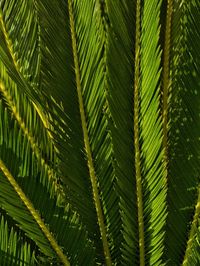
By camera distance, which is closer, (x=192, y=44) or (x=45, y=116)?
(x=192, y=44)

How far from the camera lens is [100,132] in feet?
6.37

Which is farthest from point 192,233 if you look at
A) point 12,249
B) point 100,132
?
point 12,249

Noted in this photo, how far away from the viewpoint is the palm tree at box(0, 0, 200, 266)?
183cm

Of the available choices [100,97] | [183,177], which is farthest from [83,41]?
[183,177]

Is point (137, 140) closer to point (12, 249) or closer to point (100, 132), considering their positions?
point (100, 132)

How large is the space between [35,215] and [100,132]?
0.39 meters

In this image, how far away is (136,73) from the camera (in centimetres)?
184

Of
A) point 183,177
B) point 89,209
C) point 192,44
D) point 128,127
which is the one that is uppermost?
point 192,44

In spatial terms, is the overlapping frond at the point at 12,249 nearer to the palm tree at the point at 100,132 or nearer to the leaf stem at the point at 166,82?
the palm tree at the point at 100,132

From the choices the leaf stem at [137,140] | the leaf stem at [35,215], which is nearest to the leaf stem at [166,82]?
the leaf stem at [137,140]

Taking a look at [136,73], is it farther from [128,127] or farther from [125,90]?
[128,127]

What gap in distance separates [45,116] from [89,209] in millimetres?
392

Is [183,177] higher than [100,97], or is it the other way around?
[100,97]

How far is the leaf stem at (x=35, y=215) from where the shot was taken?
1.90 m
